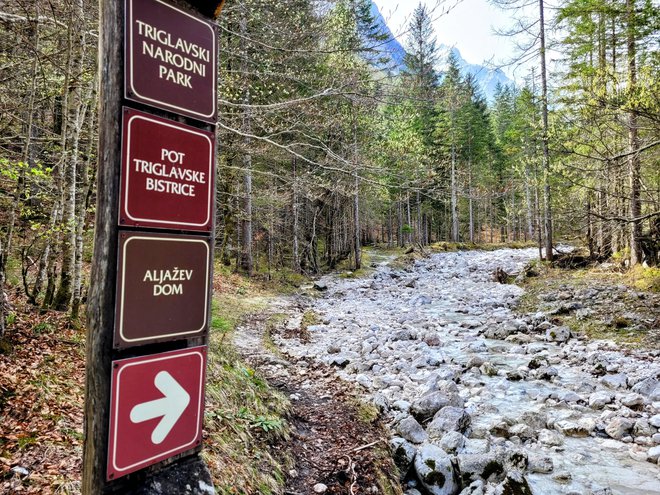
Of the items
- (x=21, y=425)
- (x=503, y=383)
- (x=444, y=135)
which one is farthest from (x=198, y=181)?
(x=444, y=135)

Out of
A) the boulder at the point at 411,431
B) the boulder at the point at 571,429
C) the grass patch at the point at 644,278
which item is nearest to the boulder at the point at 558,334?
the grass patch at the point at 644,278

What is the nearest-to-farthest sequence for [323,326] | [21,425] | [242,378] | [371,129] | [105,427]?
[105,427] → [21,425] → [242,378] → [323,326] → [371,129]

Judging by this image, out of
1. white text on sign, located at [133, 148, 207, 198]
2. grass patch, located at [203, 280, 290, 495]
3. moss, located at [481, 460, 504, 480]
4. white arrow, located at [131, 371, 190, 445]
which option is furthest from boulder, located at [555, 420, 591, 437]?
white text on sign, located at [133, 148, 207, 198]

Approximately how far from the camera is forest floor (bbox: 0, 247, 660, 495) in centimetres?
285

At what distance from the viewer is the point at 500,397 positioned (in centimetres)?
594

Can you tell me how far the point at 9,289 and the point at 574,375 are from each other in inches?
359

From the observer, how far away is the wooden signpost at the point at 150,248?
1.54 m

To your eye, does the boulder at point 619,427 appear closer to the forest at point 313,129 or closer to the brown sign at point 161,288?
the forest at point 313,129

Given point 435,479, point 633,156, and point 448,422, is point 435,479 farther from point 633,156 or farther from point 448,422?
point 633,156

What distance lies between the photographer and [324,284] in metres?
17.5

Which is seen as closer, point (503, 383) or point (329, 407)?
point (329, 407)

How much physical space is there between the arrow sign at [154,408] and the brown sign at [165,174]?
1.85ft

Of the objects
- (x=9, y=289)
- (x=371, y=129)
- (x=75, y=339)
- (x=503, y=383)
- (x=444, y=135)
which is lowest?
(x=503, y=383)

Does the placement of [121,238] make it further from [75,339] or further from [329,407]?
[329,407]
